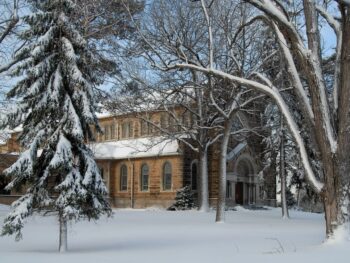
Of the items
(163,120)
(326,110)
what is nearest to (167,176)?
(163,120)

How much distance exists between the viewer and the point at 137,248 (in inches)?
554

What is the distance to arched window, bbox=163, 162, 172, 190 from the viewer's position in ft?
134

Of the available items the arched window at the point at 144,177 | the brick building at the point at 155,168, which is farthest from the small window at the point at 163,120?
the arched window at the point at 144,177

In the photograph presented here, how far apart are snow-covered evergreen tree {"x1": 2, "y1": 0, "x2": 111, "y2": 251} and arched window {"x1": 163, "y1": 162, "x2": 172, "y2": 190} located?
26.6m

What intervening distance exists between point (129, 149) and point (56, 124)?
29.1 metres

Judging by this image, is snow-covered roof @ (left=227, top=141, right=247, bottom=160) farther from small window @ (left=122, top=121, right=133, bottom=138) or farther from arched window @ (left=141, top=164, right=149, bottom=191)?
small window @ (left=122, top=121, right=133, bottom=138)

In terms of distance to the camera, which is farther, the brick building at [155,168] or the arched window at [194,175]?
the arched window at [194,175]

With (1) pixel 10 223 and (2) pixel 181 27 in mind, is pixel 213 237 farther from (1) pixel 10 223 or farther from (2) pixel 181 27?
(2) pixel 181 27

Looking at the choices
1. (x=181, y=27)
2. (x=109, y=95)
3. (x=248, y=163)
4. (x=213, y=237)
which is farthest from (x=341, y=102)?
(x=248, y=163)

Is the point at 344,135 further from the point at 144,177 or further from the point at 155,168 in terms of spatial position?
the point at 144,177

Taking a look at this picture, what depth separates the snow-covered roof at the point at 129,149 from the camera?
132ft

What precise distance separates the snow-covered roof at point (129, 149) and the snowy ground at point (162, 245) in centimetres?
1643

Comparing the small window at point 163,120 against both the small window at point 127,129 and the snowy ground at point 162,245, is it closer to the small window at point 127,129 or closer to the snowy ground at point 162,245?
the small window at point 127,129

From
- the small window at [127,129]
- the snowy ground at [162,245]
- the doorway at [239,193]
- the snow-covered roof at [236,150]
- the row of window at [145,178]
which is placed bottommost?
the snowy ground at [162,245]
